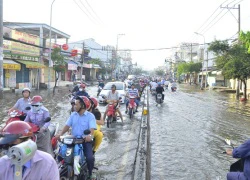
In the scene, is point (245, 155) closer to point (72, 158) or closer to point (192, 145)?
point (72, 158)

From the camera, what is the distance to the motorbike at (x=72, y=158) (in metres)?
4.52

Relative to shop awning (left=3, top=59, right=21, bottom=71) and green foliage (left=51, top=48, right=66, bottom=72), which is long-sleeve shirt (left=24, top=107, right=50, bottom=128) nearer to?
shop awning (left=3, top=59, right=21, bottom=71)

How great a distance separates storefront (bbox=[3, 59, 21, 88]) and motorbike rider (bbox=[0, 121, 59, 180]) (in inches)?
934

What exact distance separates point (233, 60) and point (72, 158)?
73.3 ft

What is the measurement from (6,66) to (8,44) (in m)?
2.87

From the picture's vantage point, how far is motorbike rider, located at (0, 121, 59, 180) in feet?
7.26

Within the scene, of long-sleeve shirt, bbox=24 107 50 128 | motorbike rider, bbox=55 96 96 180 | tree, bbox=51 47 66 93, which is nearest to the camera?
motorbike rider, bbox=55 96 96 180

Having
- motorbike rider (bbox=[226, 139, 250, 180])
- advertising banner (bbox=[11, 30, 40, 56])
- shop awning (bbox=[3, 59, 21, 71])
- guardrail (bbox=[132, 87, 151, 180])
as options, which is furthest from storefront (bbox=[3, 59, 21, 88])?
motorbike rider (bbox=[226, 139, 250, 180])

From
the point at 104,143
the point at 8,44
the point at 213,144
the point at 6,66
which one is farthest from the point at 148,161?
the point at 8,44

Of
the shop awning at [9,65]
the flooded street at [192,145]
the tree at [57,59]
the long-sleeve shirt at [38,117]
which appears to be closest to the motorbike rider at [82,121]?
the long-sleeve shirt at [38,117]

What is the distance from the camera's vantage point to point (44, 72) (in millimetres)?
37781


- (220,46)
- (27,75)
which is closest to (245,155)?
(220,46)

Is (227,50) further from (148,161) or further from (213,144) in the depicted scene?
(148,161)

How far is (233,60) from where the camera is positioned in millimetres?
24594
